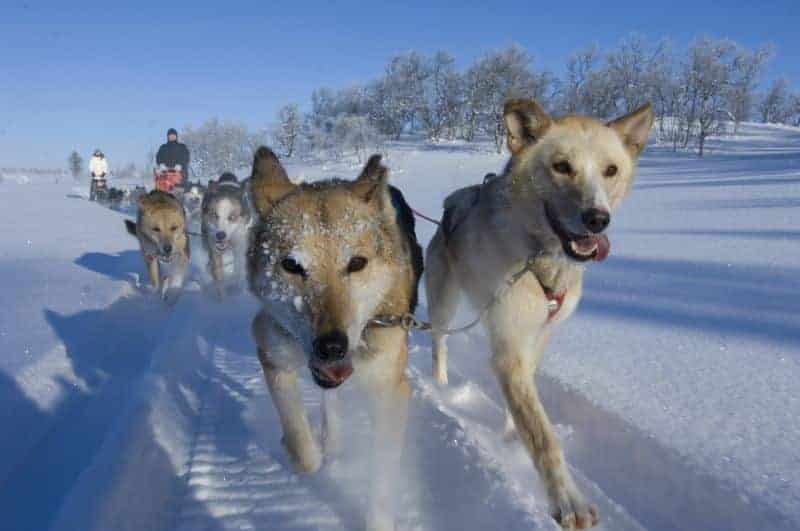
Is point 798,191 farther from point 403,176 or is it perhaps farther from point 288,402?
point 403,176

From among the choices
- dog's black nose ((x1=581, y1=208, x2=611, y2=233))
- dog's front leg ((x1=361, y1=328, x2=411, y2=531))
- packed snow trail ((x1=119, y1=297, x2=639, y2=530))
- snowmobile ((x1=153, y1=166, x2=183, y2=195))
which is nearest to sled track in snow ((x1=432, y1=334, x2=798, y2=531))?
packed snow trail ((x1=119, y1=297, x2=639, y2=530))

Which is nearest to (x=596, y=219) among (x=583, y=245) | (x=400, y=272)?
(x=583, y=245)

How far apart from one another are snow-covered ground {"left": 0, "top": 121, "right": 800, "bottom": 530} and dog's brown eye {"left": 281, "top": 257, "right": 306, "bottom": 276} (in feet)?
3.64

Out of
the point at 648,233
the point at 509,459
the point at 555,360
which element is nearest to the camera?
the point at 509,459

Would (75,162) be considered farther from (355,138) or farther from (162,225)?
(162,225)

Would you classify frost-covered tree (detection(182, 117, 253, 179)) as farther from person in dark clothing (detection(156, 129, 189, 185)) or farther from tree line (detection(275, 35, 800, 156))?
person in dark clothing (detection(156, 129, 189, 185))

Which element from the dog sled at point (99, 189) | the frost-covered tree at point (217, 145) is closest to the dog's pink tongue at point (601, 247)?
the dog sled at point (99, 189)

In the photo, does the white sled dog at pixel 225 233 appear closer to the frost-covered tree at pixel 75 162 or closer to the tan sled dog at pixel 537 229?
the tan sled dog at pixel 537 229

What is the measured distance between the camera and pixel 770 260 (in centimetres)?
562

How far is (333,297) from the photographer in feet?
6.77

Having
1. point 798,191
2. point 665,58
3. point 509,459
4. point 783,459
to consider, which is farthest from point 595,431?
point 665,58

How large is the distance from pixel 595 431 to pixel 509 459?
0.55 m

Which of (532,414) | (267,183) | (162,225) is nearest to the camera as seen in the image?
(532,414)

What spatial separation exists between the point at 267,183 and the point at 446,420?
64.2 inches
